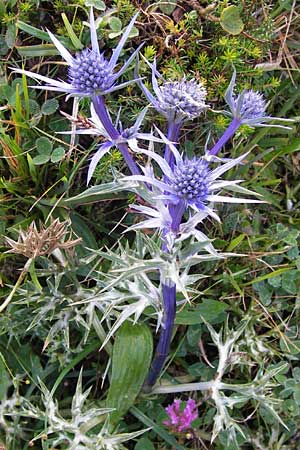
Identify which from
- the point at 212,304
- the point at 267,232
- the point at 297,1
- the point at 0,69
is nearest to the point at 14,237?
the point at 0,69

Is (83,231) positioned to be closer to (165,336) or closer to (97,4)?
(165,336)

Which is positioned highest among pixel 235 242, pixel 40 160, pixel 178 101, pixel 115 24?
pixel 115 24

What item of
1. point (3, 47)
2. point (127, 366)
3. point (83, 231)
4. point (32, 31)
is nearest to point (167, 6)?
point (32, 31)

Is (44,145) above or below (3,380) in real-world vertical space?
above

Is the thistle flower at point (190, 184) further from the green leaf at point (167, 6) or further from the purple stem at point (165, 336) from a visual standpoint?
the green leaf at point (167, 6)

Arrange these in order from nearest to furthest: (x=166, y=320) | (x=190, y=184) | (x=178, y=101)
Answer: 1. (x=190, y=184)
2. (x=178, y=101)
3. (x=166, y=320)

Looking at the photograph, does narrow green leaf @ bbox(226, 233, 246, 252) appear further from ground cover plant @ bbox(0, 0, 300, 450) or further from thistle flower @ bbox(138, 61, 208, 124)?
thistle flower @ bbox(138, 61, 208, 124)
